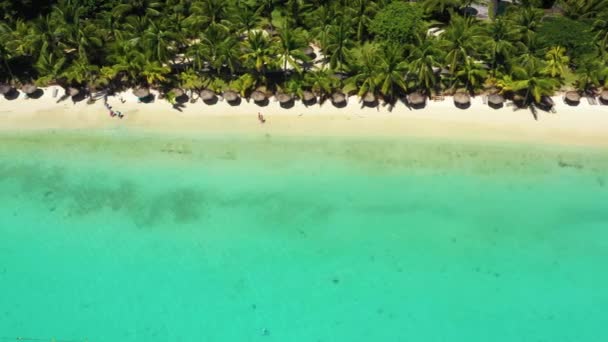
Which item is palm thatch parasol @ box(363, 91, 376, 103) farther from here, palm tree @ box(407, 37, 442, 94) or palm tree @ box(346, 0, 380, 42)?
palm tree @ box(346, 0, 380, 42)

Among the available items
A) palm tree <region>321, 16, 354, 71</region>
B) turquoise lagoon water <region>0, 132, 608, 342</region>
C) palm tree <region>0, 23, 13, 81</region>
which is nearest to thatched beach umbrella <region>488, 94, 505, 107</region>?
turquoise lagoon water <region>0, 132, 608, 342</region>

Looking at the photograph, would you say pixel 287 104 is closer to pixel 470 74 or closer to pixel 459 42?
pixel 459 42

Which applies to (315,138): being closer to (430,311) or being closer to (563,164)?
(430,311)

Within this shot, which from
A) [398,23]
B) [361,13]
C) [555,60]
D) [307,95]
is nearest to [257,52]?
[307,95]

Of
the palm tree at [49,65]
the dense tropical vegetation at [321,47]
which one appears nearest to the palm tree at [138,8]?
the dense tropical vegetation at [321,47]

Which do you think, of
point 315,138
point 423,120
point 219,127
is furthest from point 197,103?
point 423,120
